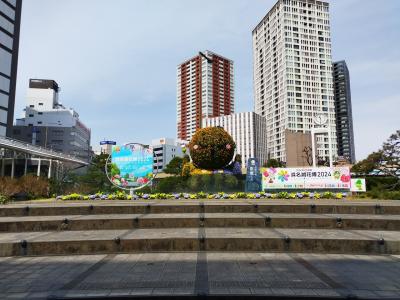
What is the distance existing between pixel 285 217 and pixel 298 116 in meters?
127

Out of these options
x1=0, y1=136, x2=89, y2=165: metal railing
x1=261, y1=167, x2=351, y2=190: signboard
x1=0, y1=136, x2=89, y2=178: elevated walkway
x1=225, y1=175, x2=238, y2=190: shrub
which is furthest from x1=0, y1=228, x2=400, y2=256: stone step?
x1=0, y1=136, x2=89, y2=178: elevated walkway

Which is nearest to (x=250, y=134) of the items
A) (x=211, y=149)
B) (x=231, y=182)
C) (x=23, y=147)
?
(x=23, y=147)

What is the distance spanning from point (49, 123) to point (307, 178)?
114 meters

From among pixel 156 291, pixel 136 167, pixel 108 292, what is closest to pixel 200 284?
pixel 156 291

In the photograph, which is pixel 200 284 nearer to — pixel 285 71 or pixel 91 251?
pixel 91 251

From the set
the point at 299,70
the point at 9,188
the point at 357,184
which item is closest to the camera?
the point at 9,188

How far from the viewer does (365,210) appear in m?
11.8

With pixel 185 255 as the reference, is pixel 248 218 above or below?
above

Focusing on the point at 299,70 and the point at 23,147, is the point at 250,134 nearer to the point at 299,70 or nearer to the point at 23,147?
the point at 299,70

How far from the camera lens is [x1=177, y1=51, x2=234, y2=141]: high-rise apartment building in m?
180

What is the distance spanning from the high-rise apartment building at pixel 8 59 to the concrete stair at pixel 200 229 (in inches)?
2268

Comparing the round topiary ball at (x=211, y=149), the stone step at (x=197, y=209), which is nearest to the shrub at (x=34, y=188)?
the stone step at (x=197, y=209)

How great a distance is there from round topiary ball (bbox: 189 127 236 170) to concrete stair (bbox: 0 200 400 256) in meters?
12.8

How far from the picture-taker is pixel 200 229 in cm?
951
